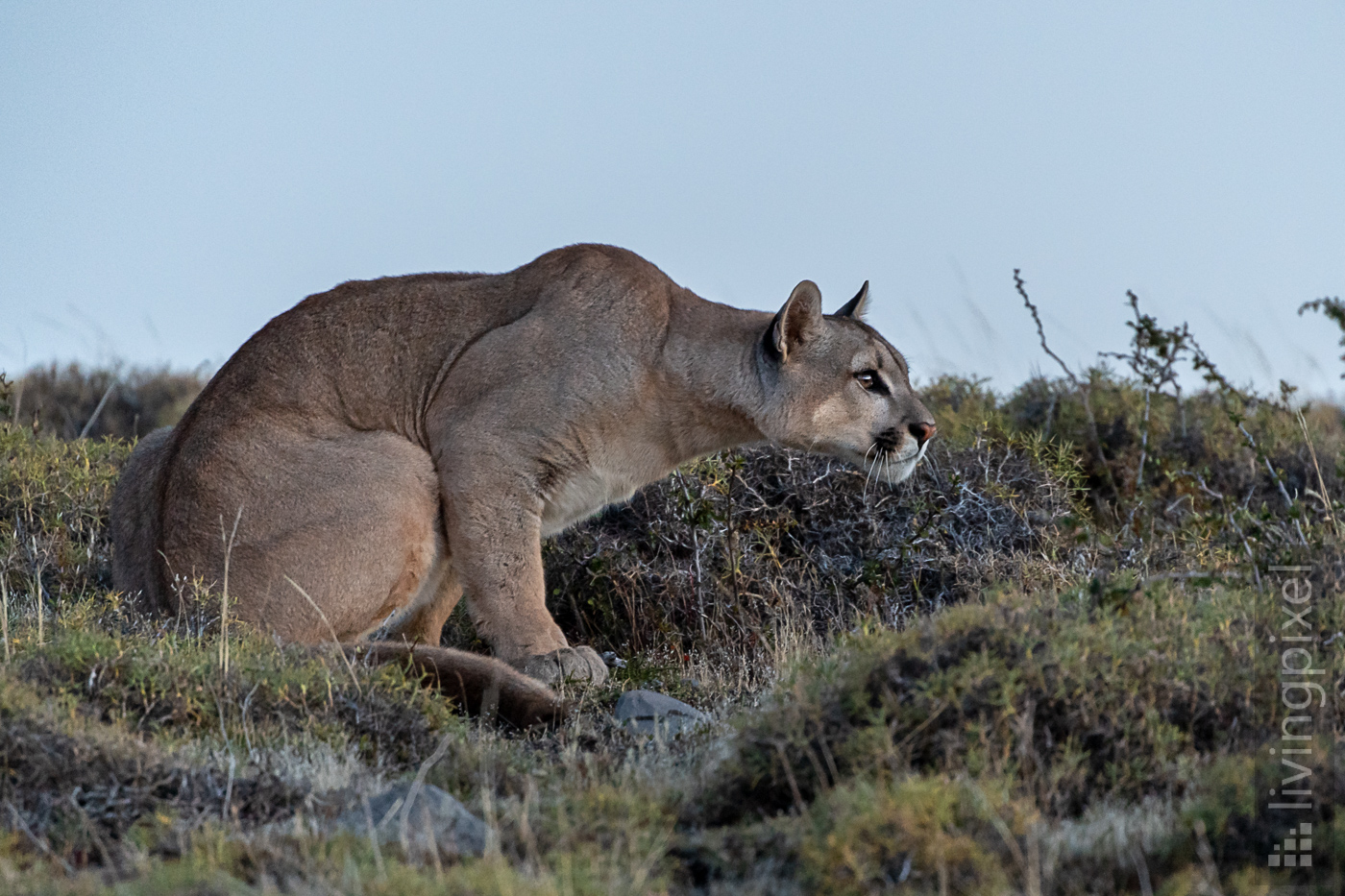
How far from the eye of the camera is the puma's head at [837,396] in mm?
6684

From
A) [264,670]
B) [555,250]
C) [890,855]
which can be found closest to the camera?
[890,855]

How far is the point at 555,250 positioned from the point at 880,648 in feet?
11.8

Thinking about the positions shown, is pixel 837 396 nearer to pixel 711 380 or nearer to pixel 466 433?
pixel 711 380

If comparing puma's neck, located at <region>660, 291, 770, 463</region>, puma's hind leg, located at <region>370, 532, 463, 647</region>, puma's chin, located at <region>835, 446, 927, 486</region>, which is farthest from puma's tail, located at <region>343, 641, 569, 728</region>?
puma's chin, located at <region>835, 446, 927, 486</region>

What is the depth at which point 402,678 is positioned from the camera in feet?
17.2

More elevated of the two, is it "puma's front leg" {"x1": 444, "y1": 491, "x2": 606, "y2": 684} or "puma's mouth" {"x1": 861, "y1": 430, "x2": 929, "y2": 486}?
"puma's mouth" {"x1": 861, "y1": 430, "x2": 929, "y2": 486}

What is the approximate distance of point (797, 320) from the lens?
6715mm

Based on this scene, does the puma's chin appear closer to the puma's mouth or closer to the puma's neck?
the puma's mouth

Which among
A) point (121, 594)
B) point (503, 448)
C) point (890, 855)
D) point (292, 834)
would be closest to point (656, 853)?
point (890, 855)

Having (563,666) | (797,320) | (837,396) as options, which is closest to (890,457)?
(837,396)

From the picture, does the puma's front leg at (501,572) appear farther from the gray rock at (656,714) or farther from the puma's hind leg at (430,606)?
the gray rock at (656,714)

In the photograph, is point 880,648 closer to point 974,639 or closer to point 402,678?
point 974,639

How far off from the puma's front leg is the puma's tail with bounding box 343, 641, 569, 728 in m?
0.70

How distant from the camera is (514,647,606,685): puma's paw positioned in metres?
6.19
